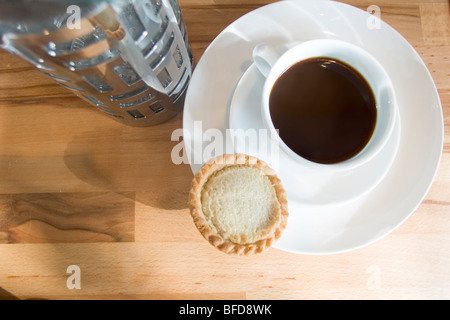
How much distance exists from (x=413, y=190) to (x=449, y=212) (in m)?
0.13

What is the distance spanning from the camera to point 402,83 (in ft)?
1.90

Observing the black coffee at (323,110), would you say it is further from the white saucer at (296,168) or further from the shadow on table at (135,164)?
the shadow on table at (135,164)

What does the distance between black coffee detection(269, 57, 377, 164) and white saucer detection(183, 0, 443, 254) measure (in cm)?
6

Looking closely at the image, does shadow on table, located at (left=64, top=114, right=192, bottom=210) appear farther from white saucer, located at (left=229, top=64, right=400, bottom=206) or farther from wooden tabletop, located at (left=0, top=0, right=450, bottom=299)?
white saucer, located at (left=229, top=64, right=400, bottom=206)

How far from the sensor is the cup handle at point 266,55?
518 mm

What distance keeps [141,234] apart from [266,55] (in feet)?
1.15

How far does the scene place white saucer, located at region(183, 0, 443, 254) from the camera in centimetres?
56

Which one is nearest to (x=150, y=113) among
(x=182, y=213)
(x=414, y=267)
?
(x=182, y=213)

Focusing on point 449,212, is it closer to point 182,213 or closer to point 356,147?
point 356,147

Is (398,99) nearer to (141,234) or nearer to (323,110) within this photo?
(323,110)

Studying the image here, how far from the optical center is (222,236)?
525 mm

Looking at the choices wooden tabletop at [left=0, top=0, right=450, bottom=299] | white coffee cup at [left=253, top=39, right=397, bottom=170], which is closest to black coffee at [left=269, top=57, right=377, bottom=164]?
white coffee cup at [left=253, top=39, right=397, bottom=170]

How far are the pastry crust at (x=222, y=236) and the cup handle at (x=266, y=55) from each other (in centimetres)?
13

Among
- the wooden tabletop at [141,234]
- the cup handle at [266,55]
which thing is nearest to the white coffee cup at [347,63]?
the cup handle at [266,55]
